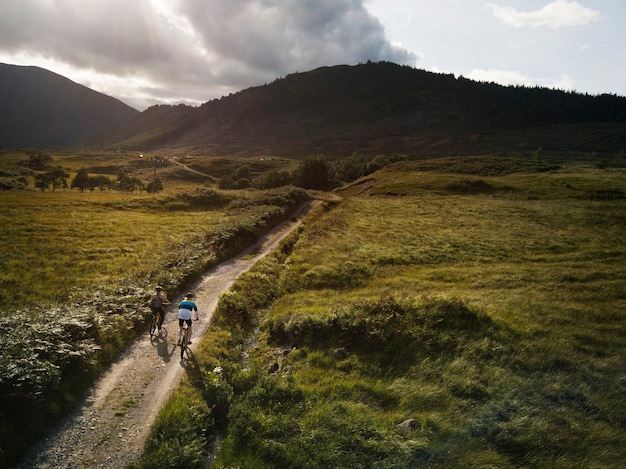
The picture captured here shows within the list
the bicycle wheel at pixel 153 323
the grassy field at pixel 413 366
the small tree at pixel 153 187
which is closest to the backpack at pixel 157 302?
the bicycle wheel at pixel 153 323

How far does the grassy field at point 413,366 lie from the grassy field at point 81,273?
13.3ft

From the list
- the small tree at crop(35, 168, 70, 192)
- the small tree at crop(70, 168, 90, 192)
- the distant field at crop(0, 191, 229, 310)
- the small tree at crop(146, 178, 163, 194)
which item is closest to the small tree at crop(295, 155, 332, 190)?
the distant field at crop(0, 191, 229, 310)

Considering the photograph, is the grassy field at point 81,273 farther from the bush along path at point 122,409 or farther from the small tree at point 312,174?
the small tree at point 312,174

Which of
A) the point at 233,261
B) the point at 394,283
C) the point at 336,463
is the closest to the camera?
the point at 336,463

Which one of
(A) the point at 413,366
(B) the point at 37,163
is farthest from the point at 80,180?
(A) the point at 413,366

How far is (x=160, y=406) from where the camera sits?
13.4 meters

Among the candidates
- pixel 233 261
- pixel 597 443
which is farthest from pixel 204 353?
pixel 233 261

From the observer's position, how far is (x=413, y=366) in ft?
52.3

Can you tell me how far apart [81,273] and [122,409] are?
2054cm

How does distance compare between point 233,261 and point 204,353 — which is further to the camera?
point 233,261

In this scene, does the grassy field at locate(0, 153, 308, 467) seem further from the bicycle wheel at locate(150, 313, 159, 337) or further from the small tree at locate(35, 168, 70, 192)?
the small tree at locate(35, 168, 70, 192)

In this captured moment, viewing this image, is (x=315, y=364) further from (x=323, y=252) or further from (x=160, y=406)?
(x=323, y=252)

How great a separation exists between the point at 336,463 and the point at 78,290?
2142cm

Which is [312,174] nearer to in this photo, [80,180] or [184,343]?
[80,180]
